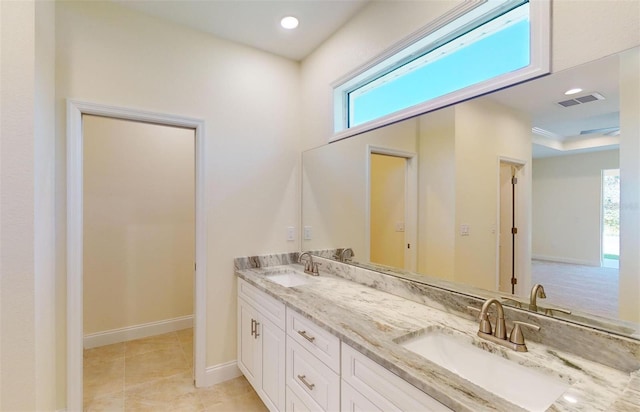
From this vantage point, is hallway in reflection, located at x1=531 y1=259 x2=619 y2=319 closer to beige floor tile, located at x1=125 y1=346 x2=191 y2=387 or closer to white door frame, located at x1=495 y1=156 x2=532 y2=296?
white door frame, located at x1=495 y1=156 x2=532 y2=296

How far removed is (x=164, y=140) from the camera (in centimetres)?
335

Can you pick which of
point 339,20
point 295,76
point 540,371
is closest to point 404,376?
point 540,371

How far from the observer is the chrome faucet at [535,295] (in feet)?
4.03

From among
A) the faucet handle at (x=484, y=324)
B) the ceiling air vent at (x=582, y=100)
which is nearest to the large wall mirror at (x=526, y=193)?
the ceiling air vent at (x=582, y=100)

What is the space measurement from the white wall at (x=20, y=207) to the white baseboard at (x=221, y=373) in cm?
104

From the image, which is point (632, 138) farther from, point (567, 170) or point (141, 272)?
point (141, 272)

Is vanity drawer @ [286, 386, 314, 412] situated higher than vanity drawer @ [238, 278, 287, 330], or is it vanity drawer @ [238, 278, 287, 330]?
vanity drawer @ [238, 278, 287, 330]

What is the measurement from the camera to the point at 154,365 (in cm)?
264

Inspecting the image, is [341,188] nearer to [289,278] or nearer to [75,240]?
[289,278]

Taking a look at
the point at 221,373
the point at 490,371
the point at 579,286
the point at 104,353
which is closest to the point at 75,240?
the point at 221,373

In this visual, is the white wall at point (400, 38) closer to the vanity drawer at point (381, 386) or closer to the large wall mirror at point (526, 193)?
the large wall mirror at point (526, 193)

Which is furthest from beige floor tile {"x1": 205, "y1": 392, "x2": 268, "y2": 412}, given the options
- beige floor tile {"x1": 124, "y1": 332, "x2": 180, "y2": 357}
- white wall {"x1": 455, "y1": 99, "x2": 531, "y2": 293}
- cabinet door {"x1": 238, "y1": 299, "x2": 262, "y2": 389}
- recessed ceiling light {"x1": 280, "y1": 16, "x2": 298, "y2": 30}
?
recessed ceiling light {"x1": 280, "y1": 16, "x2": 298, "y2": 30}

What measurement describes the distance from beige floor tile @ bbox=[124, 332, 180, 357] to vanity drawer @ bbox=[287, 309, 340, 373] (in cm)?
207

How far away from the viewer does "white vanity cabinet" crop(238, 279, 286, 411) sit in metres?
1.76
